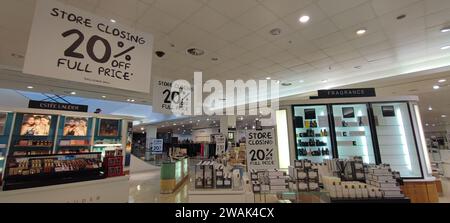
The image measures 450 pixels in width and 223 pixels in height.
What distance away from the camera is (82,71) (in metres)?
1.90

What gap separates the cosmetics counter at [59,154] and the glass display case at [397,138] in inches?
236

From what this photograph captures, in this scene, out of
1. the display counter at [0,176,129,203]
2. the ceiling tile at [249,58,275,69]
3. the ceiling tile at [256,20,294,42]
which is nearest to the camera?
the display counter at [0,176,129,203]

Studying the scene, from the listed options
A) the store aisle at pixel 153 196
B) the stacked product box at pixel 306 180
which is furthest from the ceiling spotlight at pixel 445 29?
the store aisle at pixel 153 196

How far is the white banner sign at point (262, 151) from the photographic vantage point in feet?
8.82

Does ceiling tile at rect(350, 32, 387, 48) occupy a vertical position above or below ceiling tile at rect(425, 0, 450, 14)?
Answer: above

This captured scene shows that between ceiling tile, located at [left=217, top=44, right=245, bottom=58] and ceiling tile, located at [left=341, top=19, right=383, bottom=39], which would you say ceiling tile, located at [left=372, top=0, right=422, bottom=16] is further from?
ceiling tile, located at [left=217, top=44, right=245, bottom=58]

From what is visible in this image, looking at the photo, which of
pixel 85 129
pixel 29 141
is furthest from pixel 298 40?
pixel 29 141

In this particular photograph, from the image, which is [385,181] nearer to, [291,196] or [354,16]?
[291,196]

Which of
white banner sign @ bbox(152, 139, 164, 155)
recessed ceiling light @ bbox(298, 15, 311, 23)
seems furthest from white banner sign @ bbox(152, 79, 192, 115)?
white banner sign @ bbox(152, 139, 164, 155)

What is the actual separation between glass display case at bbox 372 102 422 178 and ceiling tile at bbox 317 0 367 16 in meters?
2.27

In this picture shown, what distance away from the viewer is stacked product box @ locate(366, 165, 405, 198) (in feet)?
7.48

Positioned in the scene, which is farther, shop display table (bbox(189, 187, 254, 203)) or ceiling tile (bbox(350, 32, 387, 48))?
ceiling tile (bbox(350, 32, 387, 48))
